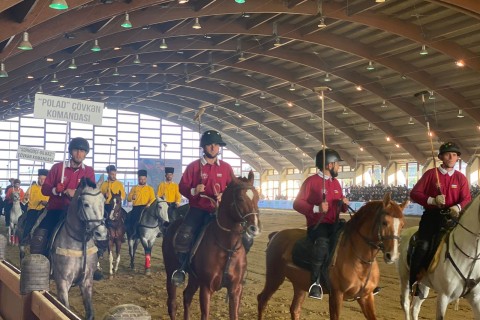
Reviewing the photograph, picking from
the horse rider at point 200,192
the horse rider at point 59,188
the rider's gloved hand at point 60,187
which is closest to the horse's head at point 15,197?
the horse rider at point 59,188

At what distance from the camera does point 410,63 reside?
3053 centimetres

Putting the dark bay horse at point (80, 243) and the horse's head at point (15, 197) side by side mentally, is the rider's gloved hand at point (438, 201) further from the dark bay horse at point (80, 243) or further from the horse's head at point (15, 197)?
the horse's head at point (15, 197)

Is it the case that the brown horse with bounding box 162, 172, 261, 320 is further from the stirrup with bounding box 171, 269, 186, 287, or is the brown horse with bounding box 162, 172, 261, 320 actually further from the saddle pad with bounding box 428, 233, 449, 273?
the saddle pad with bounding box 428, 233, 449, 273

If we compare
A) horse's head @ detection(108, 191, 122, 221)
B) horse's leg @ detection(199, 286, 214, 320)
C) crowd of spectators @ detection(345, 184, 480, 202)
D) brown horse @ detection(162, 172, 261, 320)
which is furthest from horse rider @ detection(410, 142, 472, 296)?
crowd of spectators @ detection(345, 184, 480, 202)

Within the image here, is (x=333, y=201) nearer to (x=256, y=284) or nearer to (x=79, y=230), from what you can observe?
(x=79, y=230)

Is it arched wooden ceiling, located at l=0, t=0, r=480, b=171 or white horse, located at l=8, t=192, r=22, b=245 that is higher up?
arched wooden ceiling, located at l=0, t=0, r=480, b=171

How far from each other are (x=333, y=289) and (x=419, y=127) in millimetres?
34806

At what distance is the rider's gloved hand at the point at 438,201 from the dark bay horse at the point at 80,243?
392 centimetres

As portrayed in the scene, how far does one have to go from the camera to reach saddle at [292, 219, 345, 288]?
21.1 feet

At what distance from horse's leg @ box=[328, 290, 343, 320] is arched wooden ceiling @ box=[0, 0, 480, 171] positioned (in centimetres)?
918

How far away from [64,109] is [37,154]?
18.7 ft

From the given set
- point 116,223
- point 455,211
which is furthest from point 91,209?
point 116,223

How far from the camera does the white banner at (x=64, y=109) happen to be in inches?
299

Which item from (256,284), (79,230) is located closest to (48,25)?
(256,284)
